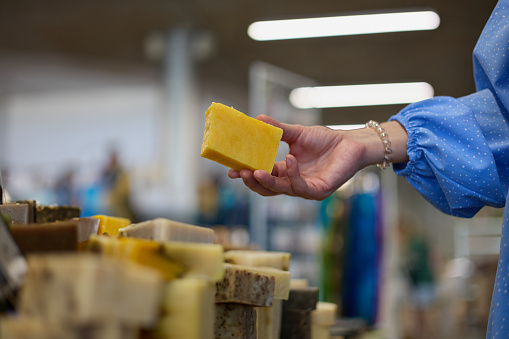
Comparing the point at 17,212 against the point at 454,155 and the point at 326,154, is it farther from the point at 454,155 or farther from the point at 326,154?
the point at 454,155

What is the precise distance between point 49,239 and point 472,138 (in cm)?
87

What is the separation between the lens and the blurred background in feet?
13.8

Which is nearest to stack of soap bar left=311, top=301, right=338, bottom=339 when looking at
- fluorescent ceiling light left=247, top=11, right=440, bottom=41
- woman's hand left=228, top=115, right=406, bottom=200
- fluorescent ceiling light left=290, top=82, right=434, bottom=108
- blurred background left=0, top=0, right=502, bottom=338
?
woman's hand left=228, top=115, right=406, bottom=200

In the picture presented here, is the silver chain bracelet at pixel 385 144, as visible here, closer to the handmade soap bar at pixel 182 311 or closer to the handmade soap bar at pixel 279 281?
the handmade soap bar at pixel 279 281

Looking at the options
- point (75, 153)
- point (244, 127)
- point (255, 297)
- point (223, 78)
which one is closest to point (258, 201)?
point (244, 127)

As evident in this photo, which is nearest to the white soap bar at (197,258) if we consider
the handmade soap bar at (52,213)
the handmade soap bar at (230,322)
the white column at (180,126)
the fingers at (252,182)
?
the handmade soap bar at (230,322)

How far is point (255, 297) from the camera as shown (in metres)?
0.65

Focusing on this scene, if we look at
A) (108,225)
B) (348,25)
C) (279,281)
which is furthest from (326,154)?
(348,25)

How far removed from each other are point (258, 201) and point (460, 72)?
16.0 ft

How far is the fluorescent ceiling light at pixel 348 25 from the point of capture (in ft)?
18.7

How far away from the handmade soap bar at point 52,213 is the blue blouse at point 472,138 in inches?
28.2

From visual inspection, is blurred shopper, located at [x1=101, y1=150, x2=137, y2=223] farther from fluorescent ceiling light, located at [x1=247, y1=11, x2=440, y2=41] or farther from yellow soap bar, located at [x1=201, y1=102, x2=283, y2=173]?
yellow soap bar, located at [x1=201, y1=102, x2=283, y2=173]

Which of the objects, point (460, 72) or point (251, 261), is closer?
point (251, 261)

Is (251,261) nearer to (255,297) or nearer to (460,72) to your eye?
(255,297)
